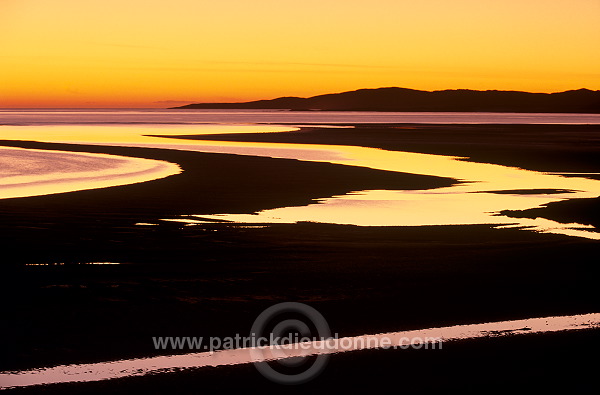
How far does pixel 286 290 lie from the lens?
33.0ft

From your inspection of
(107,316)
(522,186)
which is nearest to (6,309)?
(107,316)

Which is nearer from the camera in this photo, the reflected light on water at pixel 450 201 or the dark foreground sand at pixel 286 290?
the dark foreground sand at pixel 286 290

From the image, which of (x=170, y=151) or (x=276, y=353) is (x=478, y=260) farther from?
(x=170, y=151)

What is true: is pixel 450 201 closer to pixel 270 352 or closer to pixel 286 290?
pixel 286 290

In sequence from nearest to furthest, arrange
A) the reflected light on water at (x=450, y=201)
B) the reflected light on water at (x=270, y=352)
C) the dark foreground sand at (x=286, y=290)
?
the reflected light on water at (x=270, y=352) → the dark foreground sand at (x=286, y=290) → the reflected light on water at (x=450, y=201)

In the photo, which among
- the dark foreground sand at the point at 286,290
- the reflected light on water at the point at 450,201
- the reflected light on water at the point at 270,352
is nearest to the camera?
the reflected light on water at the point at 270,352

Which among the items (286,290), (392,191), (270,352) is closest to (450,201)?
(392,191)

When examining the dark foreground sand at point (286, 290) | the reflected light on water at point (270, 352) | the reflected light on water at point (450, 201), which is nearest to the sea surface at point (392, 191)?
the reflected light on water at point (450, 201)

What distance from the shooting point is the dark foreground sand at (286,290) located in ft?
23.0

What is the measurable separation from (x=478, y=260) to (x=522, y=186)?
1239 cm

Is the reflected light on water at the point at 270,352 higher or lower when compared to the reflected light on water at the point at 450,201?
higher

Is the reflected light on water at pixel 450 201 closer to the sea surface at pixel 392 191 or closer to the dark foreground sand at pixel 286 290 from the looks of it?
the sea surface at pixel 392 191

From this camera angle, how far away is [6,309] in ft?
29.6

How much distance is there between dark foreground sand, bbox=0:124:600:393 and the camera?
7.02 metres
